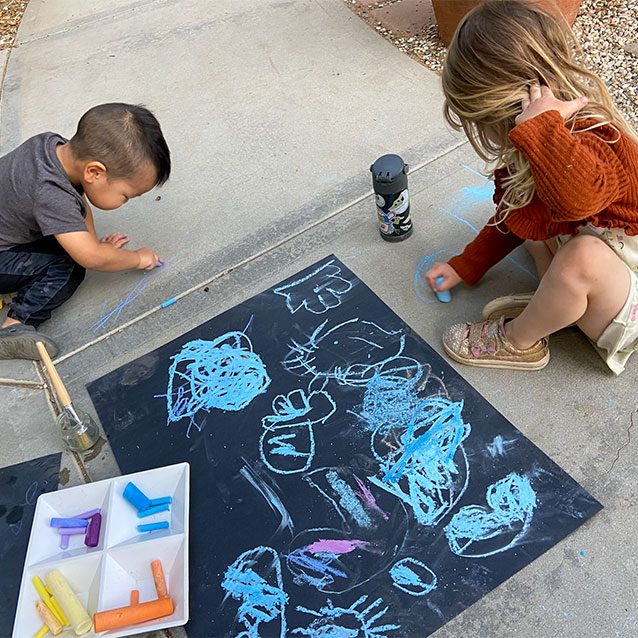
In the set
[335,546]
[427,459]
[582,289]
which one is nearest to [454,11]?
[582,289]

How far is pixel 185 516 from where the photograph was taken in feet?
5.23

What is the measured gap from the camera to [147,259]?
2.28 meters

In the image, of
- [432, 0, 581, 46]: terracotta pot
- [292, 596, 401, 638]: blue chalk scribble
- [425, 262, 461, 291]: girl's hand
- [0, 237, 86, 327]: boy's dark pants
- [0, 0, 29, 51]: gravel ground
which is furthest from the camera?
[0, 0, 29, 51]: gravel ground

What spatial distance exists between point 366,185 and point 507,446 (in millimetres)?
1170

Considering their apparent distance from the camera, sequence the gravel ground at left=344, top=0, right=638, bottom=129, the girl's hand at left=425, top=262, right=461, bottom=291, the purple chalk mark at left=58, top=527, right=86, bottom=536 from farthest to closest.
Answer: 1. the gravel ground at left=344, top=0, right=638, bottom=129
2. the girl's hand at left=425, top=262, right=461, bottom=291
3. the purple chalk mark at left=58, top=527, right=86, bottom=536

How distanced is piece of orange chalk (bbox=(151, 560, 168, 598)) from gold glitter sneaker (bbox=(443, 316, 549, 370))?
35.6 inches

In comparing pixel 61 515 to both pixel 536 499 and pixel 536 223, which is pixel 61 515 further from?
pixel 536 223

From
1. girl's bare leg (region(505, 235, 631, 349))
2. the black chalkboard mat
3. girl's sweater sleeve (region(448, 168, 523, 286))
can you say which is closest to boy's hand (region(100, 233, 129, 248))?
the black chalkboard mat

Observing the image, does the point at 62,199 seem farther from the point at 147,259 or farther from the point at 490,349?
the point at 490,349

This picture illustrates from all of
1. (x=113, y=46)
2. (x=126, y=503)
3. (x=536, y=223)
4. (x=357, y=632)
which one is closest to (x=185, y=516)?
(x=126, y=503)

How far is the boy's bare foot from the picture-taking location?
2.09 meters

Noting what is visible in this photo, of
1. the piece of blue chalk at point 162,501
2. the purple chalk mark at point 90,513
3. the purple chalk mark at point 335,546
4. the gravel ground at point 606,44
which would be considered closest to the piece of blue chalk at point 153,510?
the piece of blue chalk at point 162,501

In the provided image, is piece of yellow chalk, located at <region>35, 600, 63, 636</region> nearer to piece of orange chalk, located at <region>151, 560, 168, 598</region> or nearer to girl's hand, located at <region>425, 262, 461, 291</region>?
piece of orange chalk, located at <region>151, 560, 168, 598</region>

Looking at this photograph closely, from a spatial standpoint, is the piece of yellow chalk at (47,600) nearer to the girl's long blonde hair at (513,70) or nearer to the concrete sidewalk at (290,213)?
the concrete sidewalk at (290,213)
